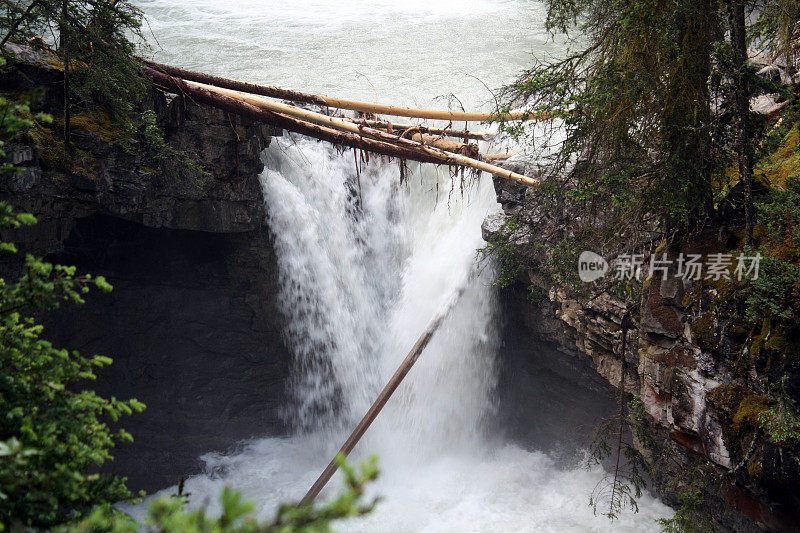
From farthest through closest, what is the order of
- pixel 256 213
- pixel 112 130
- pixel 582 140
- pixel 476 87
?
pixel 476 87 → pixel 256 213 → pixel 112 130 → pixel 582 140

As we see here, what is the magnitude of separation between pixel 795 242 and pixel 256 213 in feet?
24.1

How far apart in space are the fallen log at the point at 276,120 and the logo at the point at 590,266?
3.01 meters

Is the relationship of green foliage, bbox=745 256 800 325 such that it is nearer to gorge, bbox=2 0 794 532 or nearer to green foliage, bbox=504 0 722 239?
green foliage, bbox=504 0 722 239

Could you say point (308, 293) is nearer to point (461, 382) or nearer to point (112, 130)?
point (461, 382)

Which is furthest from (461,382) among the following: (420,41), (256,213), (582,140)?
(420,41)

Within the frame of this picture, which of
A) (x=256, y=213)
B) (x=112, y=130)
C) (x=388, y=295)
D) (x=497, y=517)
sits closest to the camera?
(x=112, y=130)

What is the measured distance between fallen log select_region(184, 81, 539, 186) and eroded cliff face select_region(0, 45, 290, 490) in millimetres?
541

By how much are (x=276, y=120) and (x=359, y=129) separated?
1.31 metres

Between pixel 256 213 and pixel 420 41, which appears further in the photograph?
pixel 420 41

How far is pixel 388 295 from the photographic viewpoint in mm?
10828

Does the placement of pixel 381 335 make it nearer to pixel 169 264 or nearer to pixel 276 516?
pixel 169 264

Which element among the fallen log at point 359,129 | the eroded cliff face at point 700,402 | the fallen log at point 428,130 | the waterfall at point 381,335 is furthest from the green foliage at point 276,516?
the waterfall at point 381,335

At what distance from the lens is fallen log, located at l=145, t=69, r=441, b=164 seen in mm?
7871

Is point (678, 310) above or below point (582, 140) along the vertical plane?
below
